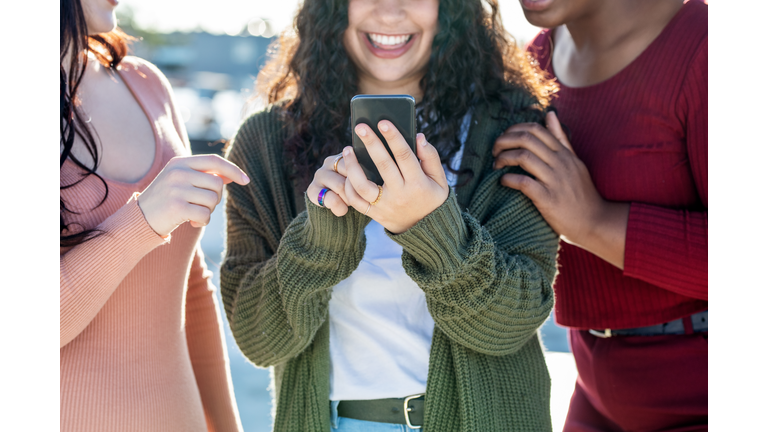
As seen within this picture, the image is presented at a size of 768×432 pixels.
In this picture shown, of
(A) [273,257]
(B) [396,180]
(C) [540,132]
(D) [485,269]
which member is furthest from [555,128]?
(A) [273,257]

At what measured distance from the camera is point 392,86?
1844 mm

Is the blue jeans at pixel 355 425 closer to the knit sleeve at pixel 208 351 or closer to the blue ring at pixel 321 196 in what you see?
the knit sleeve at pixel 208 351

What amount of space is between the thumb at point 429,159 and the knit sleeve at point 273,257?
243 millimetres

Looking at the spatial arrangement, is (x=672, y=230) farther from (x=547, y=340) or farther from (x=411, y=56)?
(x=547, y=340)

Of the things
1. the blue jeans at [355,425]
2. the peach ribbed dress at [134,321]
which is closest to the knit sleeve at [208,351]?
the peach ribbed dress at [134,321]

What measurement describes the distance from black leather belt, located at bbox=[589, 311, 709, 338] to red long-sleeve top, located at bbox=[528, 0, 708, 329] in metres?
0.02

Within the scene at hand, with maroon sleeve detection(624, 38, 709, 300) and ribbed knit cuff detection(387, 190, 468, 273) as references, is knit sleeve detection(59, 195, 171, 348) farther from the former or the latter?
maroon sleeve detection(624, 38, 709, 300)

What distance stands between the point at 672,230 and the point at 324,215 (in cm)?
91

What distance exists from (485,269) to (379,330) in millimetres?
346
